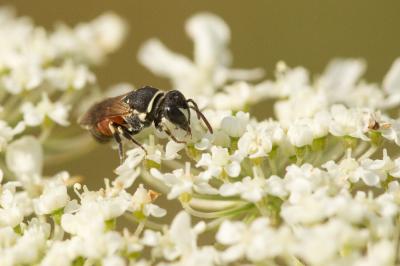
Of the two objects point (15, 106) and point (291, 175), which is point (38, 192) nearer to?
point (15, 106)

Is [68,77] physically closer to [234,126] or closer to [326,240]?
[234,126]

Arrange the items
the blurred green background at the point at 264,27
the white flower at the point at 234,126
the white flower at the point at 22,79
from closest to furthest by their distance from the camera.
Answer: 1. the white flower at the point at 234,126
2. the white flower at the point at 22,79
3. the blurred green background at the point at 264,27

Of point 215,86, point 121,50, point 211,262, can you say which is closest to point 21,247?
point 211,262

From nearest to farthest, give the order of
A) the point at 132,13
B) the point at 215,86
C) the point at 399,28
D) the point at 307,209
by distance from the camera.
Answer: the point at 307,209
the point at 215,86
the point at 399,28
the point at 132,13

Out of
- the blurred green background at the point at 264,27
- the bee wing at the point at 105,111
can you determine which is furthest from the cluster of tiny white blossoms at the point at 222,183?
the blurred green background at the point at 264,27

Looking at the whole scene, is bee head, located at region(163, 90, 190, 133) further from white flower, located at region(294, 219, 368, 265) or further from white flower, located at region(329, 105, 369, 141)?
white flower, located at region(294, 219, 368, 265)

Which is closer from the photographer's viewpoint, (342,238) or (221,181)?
(342,238)

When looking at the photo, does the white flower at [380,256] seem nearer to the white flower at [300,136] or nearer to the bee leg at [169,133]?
the white flower at [300,136]
